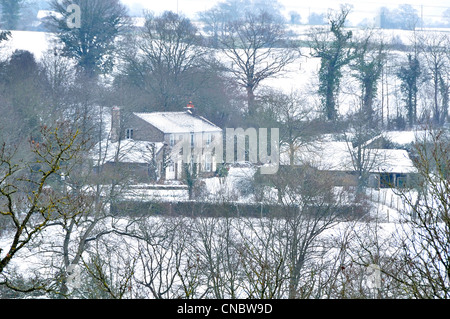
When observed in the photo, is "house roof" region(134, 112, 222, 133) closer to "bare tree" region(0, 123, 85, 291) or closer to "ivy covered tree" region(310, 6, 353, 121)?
"ivy covered tree" region(310, 6, 353, 121)

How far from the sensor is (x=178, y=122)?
11930 millimetres

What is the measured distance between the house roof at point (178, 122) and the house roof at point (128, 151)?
3.22 feet

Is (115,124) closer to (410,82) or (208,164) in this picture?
(208,164)

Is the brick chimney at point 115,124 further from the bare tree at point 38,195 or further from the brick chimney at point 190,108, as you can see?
the bare tree at point 38,195

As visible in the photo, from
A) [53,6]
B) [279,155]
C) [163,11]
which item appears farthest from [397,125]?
[53,6]

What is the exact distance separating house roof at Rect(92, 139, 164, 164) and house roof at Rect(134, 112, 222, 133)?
3.22ft

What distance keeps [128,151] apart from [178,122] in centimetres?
258

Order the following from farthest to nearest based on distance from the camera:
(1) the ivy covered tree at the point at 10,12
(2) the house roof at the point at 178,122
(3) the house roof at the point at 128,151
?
(1) the ivy covered tree at the point at 10,12 < (2) the house roof at the point at 178,122 < (3) the house roof at the point at 128,151

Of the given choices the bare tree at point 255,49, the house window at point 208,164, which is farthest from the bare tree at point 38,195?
the bare tree at point 255,49

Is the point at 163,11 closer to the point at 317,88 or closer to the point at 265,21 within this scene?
the point at 265,21

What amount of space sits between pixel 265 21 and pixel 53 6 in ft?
18.8

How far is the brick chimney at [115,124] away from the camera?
10.7 meters

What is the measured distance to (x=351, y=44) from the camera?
13.7m

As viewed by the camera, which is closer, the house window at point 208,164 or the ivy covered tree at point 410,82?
the house window at point 208,164
